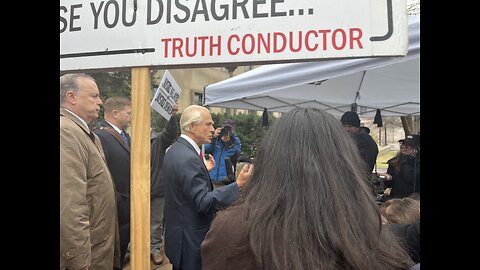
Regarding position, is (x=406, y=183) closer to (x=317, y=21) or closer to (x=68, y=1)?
(x=317, y=21)

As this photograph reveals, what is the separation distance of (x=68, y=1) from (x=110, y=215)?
127cm

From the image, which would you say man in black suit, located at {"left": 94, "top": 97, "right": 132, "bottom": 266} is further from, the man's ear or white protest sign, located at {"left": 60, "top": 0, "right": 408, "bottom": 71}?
white protest sign, located at {"left": 60, "top": 0, "right": 408, "bottom": 71}

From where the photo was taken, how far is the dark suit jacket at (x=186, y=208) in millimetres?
2545

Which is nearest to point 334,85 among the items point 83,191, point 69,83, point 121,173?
point 121,173

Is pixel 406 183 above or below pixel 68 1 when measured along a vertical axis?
below

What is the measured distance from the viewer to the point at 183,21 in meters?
1.88

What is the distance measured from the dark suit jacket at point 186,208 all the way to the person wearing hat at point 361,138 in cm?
258

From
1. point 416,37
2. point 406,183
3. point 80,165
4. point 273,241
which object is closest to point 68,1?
point 80,165

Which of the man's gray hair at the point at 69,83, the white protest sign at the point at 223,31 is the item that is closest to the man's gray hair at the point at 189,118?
the man's gray hair at the point at 69,83

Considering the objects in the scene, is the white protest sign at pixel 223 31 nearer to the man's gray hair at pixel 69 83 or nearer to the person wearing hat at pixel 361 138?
the man's gray hair at pixel 69 83

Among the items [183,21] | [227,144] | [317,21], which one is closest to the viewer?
[317,21]

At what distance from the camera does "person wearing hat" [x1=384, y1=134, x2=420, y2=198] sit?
4586 millimetres

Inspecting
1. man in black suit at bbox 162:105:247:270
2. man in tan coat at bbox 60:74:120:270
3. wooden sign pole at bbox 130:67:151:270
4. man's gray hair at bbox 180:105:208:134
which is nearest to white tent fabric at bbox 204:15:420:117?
man's gray hair at bbox 180:105:208:134

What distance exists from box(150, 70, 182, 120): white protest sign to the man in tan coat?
1.35ft
